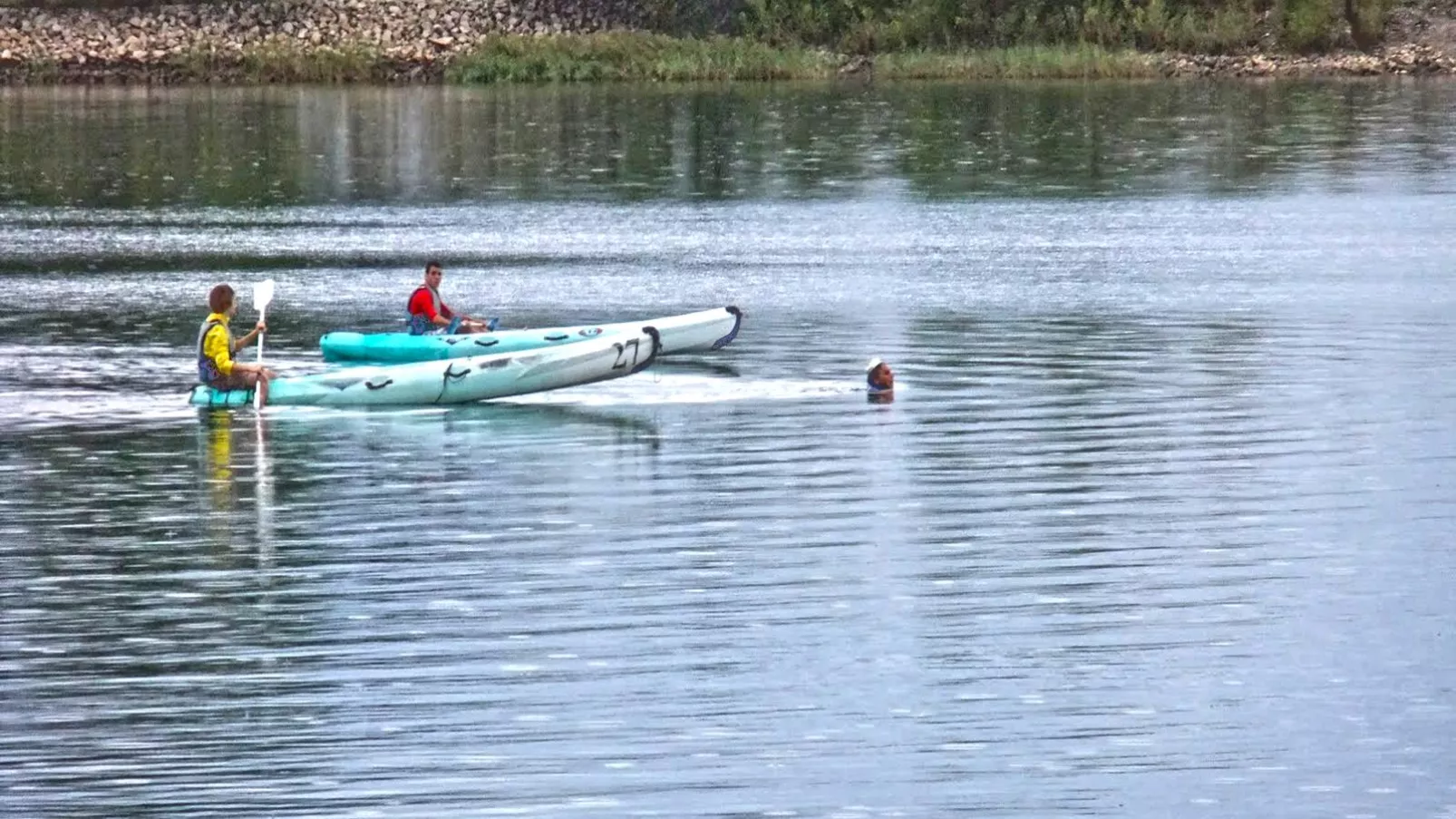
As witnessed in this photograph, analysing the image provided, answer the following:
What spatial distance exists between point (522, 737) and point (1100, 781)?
349 centimetres

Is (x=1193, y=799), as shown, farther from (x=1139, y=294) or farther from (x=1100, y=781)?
(x=1139, y=294)

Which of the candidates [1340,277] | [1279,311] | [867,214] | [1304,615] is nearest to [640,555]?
[1304,615]

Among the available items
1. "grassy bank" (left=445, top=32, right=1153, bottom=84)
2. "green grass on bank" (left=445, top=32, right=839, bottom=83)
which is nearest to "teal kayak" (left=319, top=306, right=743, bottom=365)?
"grassy bank" (left=445, top=32, right=1153, bottom=84)

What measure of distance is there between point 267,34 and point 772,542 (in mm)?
99359

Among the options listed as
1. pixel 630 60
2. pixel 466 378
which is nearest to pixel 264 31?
pixel 630 60

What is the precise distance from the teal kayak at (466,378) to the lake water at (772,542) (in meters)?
0.29

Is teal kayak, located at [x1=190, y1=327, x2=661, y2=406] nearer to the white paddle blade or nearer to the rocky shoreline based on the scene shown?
the white paddle blade

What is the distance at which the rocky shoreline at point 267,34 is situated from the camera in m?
118

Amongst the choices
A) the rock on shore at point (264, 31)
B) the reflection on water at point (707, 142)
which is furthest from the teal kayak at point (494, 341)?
the rock on shore at point (264, 31)

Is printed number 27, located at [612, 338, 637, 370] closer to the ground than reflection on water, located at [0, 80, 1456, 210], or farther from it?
closer to the ground

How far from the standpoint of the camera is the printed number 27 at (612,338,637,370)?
31609 mm

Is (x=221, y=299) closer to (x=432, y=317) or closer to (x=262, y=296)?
(x=262, y=296)

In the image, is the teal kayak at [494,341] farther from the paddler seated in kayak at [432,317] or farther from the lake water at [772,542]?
the lake water at [772,542]

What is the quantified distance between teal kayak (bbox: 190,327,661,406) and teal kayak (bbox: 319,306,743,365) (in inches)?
31.7
